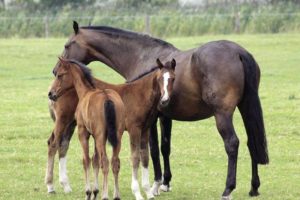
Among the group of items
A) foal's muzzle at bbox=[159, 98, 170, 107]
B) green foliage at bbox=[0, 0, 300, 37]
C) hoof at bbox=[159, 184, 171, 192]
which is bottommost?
green foliage at bbox=[0, 0, 300, 37]

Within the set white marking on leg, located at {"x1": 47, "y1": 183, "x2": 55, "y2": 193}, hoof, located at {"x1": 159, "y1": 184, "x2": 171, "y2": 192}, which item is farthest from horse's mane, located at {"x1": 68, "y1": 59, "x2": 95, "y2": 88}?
hoof, located at {"x1": 159, "y1": 184, "x2": 171, "y2": 192}

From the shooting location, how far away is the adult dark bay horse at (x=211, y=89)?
10.1 m

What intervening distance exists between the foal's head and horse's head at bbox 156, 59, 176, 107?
0.93 metres

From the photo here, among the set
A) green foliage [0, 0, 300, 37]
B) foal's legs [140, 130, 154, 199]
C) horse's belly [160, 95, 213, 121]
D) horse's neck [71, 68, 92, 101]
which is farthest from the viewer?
green foliage [0, 0, 300, 37]

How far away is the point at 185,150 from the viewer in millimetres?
14289

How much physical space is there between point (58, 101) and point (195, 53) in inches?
74.7

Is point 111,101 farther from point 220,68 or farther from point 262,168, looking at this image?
point 262,168

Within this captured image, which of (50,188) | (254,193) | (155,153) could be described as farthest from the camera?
(155,153)

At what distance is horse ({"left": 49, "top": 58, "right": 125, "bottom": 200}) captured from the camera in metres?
9.59

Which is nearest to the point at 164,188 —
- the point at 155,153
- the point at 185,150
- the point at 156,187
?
the point at 156,187

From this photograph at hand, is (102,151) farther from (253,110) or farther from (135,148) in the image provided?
(253,110)

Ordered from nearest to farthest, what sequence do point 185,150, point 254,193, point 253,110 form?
point 253,110 < point 254,193 < point 185,150

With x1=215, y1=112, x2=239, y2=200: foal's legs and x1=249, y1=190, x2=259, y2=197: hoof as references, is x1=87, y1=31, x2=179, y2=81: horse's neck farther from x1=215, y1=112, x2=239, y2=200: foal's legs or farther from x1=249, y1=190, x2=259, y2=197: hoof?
x1=249, y1=190, x2=259, y2=197: hoof

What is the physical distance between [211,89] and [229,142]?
2.28ft
